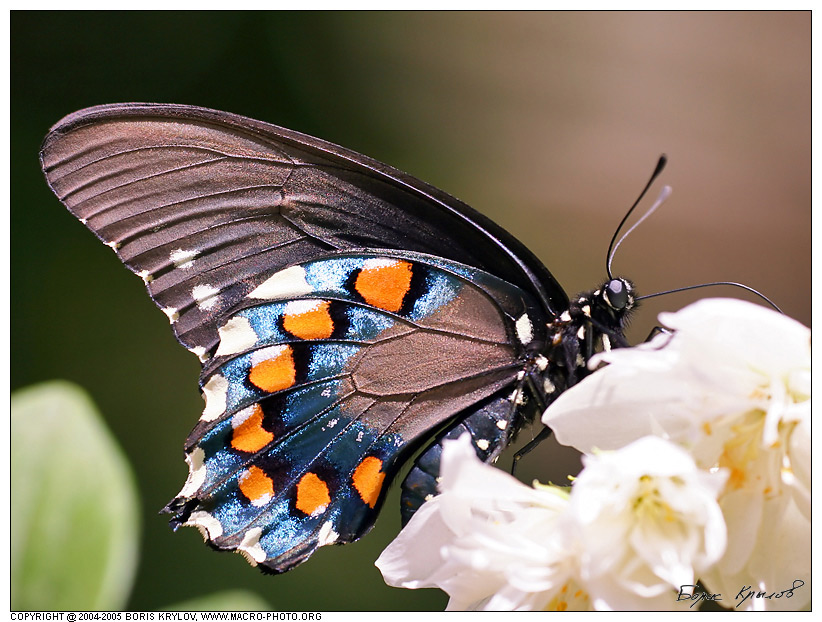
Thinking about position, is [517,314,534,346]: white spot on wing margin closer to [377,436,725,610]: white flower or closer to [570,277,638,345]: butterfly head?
[570,277,638,345]: butterfly head

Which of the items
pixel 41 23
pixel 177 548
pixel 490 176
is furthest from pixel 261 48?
pixel 177 548

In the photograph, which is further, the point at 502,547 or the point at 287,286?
the point at 287,286

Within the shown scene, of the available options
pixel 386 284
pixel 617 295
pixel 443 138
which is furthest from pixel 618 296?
pixel 443 138

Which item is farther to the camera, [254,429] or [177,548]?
[177,548]

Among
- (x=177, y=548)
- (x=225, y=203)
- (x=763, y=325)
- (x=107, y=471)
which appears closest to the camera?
(x=763, y=325)

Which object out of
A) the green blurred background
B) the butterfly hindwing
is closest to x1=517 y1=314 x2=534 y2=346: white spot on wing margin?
the butterfly hindwing

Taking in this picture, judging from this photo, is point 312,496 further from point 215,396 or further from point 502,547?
point 502,547

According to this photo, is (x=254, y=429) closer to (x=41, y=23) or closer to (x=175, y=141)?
(x=175, y=141)
